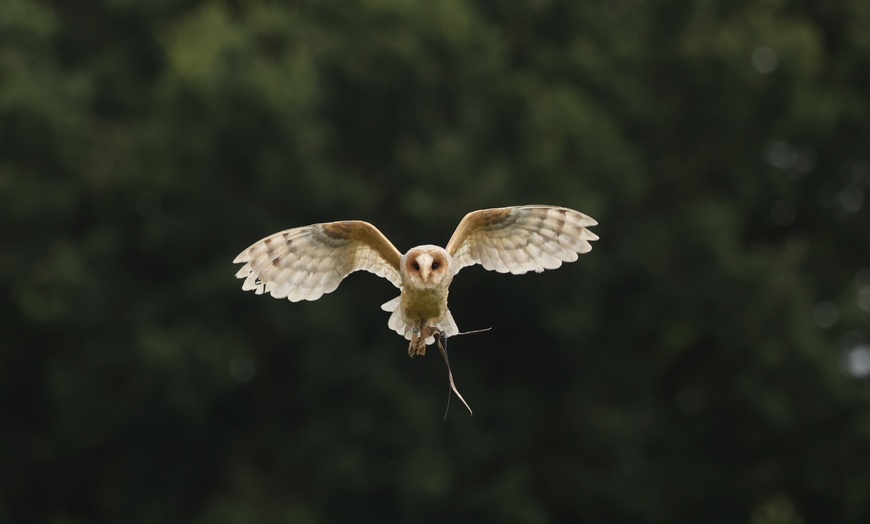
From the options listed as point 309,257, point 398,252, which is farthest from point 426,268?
point 309,257

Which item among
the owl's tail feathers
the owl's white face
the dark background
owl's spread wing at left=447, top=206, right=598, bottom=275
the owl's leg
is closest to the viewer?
the owl's white face

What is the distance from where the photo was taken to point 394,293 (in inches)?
761

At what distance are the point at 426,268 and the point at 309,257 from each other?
0.94 meters

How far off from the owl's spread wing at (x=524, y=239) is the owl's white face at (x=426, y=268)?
0.57 m

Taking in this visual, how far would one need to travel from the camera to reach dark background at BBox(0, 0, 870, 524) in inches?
759

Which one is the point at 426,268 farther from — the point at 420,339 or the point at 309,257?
the point at 309,257

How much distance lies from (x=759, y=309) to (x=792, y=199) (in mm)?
3766

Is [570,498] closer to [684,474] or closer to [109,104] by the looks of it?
[684,474]

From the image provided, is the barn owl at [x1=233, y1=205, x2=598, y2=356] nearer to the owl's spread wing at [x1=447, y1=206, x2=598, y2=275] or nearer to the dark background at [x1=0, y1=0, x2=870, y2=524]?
the owl's spread wing at [x1=447, y1=206, x2=598, y2=275]

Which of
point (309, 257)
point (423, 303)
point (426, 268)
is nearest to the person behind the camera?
point (426, 268)

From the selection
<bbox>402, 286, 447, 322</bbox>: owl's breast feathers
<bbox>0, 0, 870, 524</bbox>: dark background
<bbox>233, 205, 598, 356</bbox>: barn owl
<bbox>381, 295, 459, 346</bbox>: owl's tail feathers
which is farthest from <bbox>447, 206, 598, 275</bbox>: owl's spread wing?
<bbox>0, 0, 870, 524</bbox>: dark background

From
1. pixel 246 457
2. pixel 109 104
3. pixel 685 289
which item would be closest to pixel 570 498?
pixel 685 289

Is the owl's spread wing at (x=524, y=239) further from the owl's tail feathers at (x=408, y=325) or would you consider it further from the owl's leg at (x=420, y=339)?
the owl's leg at (x=420, y=339)

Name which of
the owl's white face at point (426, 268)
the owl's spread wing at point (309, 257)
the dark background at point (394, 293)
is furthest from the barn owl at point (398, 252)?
the dark background at point (394, 293)
